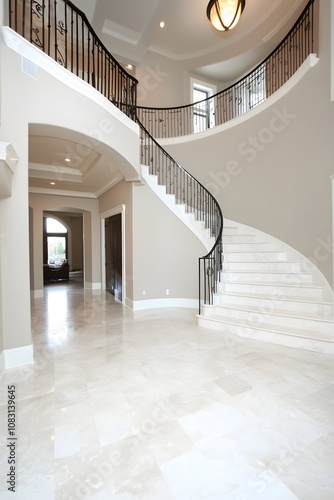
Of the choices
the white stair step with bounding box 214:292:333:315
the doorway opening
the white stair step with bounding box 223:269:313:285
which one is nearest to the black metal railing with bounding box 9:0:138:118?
the doorway opening

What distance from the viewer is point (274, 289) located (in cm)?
422

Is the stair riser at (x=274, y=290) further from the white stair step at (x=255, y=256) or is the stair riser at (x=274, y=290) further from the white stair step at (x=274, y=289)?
the white stair step at (x=255, y=256)

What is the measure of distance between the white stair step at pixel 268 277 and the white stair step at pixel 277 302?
15.1 inches

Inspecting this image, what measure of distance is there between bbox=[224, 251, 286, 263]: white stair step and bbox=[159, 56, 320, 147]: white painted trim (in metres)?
3.26

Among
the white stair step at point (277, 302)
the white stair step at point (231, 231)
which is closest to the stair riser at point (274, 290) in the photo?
the white stair step at point (277, 302)

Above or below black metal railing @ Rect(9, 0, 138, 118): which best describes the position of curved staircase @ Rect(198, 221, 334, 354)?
below

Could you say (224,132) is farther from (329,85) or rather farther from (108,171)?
(108,171)

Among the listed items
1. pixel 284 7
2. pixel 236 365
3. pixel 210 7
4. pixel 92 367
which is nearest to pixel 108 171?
pixel 210 7

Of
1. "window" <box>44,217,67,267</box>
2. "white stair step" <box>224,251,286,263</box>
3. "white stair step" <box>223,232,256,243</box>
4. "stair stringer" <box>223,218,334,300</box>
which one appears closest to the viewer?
"stair stringer" <box>223,218,334,300</box>

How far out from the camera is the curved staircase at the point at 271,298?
339cm

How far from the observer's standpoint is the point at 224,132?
615 centimetres

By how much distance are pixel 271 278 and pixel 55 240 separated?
13.5m

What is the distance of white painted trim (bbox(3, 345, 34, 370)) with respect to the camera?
2828 mm

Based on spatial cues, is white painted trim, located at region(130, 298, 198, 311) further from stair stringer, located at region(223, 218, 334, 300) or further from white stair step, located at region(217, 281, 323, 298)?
stair stringer, located at region(223, 218, 334, 300)
